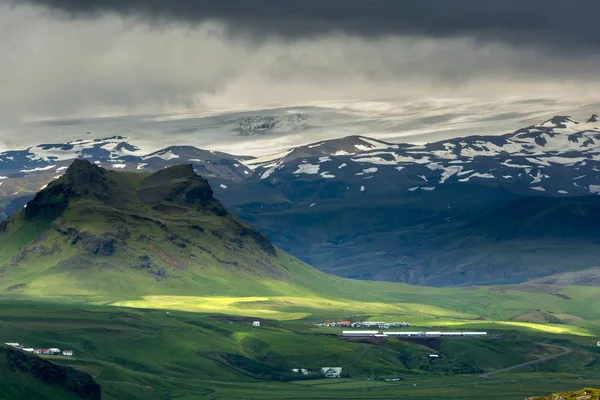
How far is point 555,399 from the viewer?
11644 cm

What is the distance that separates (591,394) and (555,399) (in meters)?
3.40

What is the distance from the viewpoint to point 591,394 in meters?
118
